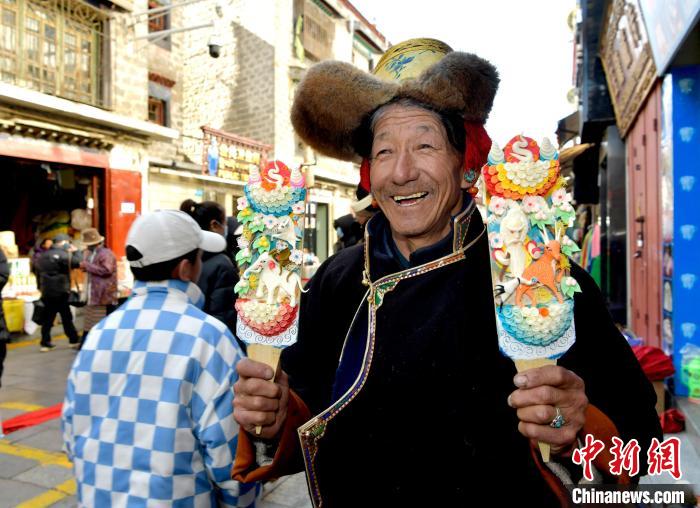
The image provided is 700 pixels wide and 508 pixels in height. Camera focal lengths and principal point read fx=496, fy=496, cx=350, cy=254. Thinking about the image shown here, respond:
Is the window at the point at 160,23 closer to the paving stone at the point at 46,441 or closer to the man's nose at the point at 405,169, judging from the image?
the paving stone at the point at 46,441

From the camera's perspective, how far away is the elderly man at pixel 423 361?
1370mm

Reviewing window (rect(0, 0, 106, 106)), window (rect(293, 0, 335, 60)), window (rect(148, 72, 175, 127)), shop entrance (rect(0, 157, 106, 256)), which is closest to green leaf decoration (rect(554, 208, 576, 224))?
window (rect(0, 0, 106, 106))

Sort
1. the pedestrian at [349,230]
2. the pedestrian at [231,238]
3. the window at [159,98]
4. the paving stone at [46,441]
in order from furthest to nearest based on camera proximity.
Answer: the window at [159,98], the pedestrian at [349,230], the paving stone at [46,441], the pedestrian at [231,238]

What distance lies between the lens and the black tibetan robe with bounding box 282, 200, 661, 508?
1.38 meters

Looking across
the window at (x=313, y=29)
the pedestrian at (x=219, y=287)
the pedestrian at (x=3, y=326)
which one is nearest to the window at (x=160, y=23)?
the window at (x=313, y=29)

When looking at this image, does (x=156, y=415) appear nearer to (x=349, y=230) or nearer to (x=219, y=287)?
(x=219, y=287)

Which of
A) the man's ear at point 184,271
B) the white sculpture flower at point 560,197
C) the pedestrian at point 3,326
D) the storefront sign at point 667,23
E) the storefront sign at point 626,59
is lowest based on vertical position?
the pedestrian at point 3,326

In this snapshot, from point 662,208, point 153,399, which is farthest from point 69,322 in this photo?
point 662,208

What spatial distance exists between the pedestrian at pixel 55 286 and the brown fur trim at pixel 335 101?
277 inches

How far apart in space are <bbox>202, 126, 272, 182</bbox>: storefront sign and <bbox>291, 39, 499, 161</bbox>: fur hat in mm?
12691

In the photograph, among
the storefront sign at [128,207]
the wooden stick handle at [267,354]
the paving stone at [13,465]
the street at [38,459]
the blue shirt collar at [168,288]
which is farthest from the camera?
the storefront sign at [128,207]

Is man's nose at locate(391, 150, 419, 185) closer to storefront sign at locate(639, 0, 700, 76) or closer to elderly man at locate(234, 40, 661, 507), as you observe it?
elderly man at locate(234, 40, 661, 507)

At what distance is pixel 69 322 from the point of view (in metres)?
7.83

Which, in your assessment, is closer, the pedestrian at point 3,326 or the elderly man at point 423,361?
the elderly man at point 423,361
